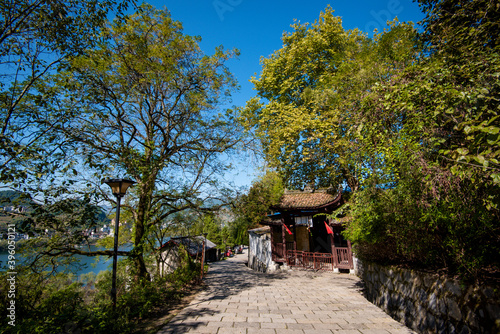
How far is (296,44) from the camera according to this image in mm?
13359

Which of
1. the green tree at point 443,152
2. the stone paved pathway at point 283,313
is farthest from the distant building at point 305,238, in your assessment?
the green tree at point 443,152

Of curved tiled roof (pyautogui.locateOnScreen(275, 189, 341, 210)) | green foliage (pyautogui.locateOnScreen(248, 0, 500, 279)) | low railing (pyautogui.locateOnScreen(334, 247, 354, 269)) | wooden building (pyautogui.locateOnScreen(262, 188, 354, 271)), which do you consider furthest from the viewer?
curved tiled roof (pyautogui.locateOnScreen(275, 189, 341, 210))

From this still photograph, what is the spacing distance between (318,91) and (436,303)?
9.20m

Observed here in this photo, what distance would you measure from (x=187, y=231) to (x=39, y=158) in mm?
6702

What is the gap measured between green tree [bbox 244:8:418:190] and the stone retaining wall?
3.30m

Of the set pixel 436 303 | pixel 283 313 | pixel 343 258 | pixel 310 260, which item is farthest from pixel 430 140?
pixel 310 260

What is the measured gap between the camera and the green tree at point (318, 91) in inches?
332

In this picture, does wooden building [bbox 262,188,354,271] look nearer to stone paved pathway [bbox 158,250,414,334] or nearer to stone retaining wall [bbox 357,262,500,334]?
stone paved pathway [bbox 158,250,414,334]

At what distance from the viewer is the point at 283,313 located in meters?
5.56

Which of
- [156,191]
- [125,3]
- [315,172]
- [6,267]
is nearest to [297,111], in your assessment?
[315,172]

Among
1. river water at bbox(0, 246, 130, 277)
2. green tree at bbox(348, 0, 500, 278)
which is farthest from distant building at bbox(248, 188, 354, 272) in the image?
river water at bbox(0, 246, 130, 277)

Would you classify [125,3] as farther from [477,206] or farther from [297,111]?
[297,111]

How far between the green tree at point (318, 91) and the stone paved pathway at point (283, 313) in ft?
12.8

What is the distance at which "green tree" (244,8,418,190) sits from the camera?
8.45m
